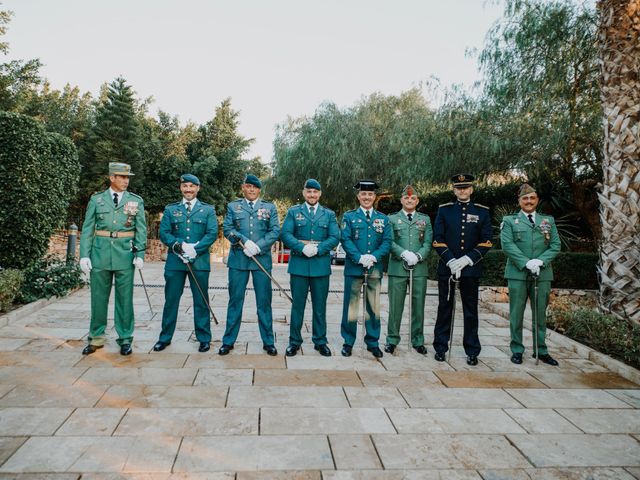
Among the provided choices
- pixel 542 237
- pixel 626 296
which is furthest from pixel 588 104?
pixel 542 237

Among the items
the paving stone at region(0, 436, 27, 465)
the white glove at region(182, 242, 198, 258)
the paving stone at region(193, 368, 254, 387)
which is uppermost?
the white glove at region(182, 242, 198, 258)

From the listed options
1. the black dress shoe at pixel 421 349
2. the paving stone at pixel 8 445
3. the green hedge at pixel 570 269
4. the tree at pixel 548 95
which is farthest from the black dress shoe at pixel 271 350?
the tree at pixel 548 95

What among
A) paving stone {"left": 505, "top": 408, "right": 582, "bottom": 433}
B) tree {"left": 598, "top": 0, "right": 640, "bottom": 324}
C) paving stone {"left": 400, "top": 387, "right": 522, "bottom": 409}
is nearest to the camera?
paving stone {"left": 505, "top": 408, "right": 582, "bottom": 433}

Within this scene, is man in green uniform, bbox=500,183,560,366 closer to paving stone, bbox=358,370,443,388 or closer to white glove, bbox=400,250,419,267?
white glove, bbox=400,250,419,267

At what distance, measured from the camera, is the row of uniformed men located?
4703 millimetres

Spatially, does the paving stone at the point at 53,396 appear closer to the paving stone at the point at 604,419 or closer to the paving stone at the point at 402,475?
the paving stone at the point at 402,475

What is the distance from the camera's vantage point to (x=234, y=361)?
4480 mm

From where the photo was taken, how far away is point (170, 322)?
16.0 feet

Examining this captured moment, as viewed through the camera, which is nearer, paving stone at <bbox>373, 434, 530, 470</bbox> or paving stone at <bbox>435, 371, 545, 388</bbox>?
paving stone at <bbox>373, 434, 530, 470</bbox>

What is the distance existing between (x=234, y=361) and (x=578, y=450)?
9.61 feet

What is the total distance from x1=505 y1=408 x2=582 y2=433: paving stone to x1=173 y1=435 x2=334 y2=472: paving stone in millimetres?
1462

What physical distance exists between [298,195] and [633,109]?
15.5 metres

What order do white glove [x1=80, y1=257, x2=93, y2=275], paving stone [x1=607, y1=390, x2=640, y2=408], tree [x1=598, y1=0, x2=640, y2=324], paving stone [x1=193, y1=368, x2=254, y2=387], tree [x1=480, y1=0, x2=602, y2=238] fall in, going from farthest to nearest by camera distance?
tree [x1=480, y1=0, x2=602, y2=238], tree [x1=598, y1=0, x2=640, y2=324], white glove [x1=80, y1=257, x2=93, y2=275], paving stone [x1=193, y1=368, x2=254, y2=387], paving stone [x1=607, y1=390, x2=640, y2=408]

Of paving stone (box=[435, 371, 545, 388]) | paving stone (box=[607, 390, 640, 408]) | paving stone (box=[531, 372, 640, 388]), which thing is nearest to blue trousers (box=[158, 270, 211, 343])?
paving stone (box=[435, 371, 545, 388])
